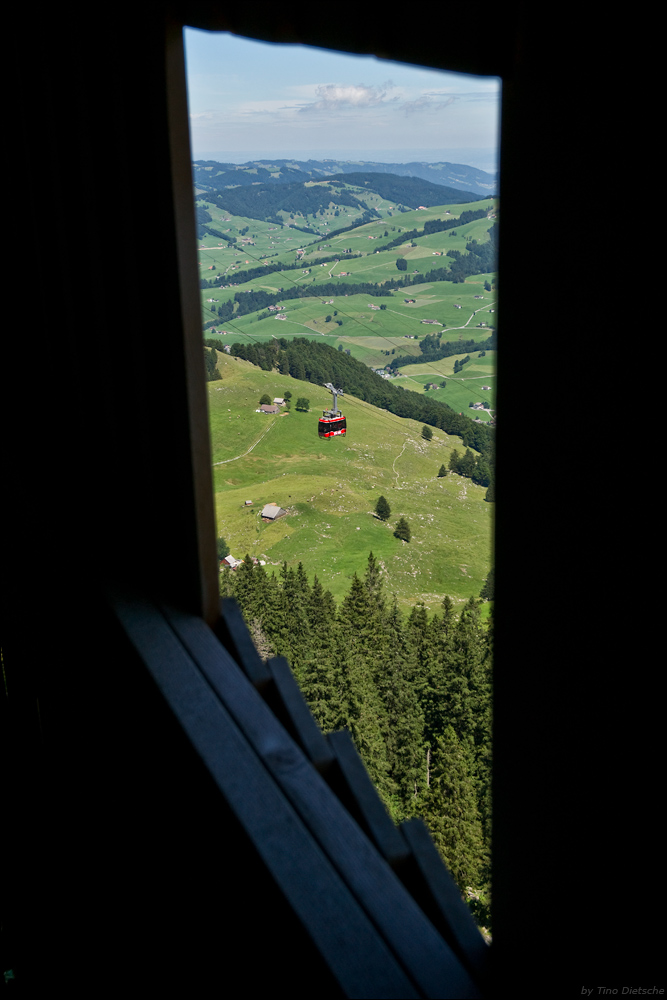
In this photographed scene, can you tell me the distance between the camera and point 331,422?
2612cm

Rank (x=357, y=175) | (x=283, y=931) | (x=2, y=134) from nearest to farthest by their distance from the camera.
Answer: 1. (x=283, y=931)
2. (x=2, y=134)
3. (x=357, y=175)

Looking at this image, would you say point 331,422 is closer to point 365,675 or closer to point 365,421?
point 365,421

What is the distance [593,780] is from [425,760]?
15727mm

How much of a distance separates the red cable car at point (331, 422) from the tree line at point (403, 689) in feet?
27.3

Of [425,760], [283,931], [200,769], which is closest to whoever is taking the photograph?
[283,931]

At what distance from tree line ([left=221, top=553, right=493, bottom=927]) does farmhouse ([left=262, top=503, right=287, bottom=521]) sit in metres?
4.64

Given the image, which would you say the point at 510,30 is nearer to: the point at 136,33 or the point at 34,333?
the point at 136,33

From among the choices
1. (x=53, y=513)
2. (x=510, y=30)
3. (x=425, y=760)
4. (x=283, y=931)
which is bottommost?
(x=425, y=760)

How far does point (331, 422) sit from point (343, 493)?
108 inches

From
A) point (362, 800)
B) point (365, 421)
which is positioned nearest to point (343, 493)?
point (365, 421)

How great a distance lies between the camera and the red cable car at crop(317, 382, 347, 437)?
26.1 meters

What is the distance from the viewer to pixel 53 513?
1226 millimetres

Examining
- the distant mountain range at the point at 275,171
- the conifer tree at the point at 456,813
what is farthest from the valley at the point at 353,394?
the conifer tree at the point at 456,813

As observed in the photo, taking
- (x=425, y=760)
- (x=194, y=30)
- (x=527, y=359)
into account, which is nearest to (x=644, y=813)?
(x=527, y=359)
